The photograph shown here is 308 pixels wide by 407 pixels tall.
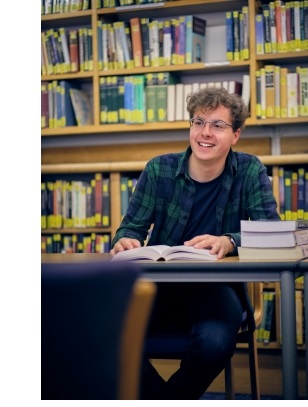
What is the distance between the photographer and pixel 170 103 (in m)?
4.28

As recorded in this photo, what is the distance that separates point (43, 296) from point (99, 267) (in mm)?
110

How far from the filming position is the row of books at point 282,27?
407 cm

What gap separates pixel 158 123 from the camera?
4.27 m

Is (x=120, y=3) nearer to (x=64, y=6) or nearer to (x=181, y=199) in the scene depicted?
(x=64, y=6)

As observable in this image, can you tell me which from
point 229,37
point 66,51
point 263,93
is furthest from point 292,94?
point 66,51

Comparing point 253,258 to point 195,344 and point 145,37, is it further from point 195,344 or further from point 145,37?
point 145,37

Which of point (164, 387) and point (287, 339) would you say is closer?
point (287, 339)

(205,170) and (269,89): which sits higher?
(269,89)

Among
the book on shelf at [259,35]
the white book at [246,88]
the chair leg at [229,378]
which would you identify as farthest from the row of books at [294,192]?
the chair leg at [229,378]

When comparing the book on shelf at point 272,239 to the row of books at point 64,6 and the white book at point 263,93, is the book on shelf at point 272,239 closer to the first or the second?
the white book at point 263,93

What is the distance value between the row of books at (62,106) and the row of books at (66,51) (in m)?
0.10

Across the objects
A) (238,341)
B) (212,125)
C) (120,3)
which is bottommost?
(238,341)

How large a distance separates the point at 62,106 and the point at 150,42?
2.14 feet
